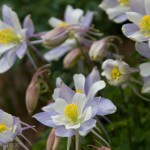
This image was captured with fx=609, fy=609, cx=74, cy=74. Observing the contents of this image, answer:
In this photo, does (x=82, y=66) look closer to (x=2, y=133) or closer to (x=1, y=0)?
(x=2, y=133)

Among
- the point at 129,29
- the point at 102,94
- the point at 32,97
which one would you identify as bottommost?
the point at 102,94

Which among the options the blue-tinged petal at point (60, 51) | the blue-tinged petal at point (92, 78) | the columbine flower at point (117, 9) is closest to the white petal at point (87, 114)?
the blue-tinged petal at point (92, 78)

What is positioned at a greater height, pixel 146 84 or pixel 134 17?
pixel 134 17

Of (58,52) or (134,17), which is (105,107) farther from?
(58,52)

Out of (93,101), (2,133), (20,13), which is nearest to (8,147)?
(2,133)

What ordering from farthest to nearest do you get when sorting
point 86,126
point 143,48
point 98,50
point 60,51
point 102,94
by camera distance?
point 60,51 → point 102,94 → point 98,50 → point 143,48 → point 86,126

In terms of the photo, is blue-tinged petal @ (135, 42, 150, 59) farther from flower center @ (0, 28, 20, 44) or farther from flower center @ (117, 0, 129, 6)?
flower center @ (0, 28, 20, 44)

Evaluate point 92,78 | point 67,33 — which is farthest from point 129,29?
point 67,33
